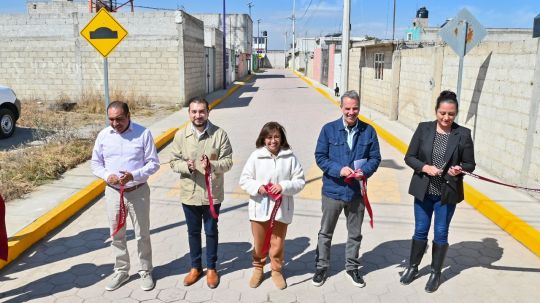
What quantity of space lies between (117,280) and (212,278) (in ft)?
2.73

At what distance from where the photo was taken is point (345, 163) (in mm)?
3867

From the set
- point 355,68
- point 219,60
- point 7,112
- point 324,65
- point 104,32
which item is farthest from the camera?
point 324,65

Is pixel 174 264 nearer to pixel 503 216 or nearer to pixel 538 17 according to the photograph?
pixel 503 216

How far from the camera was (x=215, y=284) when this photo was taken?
4035 millimetres

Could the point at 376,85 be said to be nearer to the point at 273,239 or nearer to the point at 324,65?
the point at 273,239

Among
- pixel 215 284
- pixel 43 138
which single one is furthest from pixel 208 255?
pixel 43 138

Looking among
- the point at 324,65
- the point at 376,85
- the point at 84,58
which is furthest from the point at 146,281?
the point at 324,65

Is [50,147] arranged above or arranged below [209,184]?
below

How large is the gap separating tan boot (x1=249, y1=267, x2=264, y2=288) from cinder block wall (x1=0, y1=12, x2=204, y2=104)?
14.4 m

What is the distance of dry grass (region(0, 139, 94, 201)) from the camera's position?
252 inches

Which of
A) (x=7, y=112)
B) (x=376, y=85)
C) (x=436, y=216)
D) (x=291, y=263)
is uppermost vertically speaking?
(x=376, y=85)

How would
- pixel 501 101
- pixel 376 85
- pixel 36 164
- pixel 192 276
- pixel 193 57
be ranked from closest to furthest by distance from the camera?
pixel 192 276 < pixel 501 101 < pixel 36 164 < pixel 376 85 < pixel 193 57

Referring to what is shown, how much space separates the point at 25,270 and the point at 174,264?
140 cm

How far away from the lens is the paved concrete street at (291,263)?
3.90 meters
